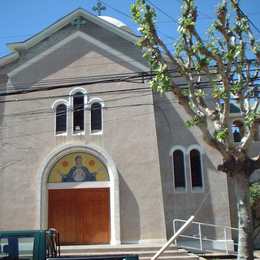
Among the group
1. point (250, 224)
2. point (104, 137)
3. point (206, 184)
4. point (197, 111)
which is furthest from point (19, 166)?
point (250, 224)

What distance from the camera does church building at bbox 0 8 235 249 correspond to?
55.6ft

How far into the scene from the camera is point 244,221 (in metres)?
9.15

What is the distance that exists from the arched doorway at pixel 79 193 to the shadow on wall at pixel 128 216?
1.47ft

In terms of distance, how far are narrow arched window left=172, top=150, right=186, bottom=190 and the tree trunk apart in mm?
8339

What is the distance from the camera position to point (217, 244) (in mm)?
16875

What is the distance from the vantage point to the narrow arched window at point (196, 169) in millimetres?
17891

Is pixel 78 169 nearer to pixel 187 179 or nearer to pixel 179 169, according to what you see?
pixel 179 169

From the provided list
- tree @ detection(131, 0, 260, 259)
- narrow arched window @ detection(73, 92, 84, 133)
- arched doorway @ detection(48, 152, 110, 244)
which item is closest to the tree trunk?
tree @ detection(131, 0, 260, 259)

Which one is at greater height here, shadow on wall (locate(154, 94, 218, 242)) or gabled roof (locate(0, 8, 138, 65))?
gabled roof (locate(0, 8, 138, 65))

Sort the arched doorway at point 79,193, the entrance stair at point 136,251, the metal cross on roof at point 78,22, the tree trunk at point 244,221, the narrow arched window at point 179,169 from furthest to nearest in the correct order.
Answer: the metal cross on roof at point 78,22
the narrow arched window at point 179,169
the arched doorway at point 79,193
the entrance stair at point 136,251
the tree trunk at point 244,221

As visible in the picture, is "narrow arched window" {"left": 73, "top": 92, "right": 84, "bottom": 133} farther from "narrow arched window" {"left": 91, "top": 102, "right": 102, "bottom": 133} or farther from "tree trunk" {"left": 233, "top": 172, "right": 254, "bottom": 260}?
"tree trunk" {"left": 233, "top": 172, "right": 254, "bottom": 260}

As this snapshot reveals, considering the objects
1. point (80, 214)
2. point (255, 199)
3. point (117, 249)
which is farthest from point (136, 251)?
point (255, 199)

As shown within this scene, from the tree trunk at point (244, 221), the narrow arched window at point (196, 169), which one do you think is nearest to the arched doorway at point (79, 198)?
the narrow arched window at point (196, 169)

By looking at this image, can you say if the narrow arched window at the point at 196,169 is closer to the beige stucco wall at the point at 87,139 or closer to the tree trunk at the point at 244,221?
the beige stucco wall at the point at 87,139
